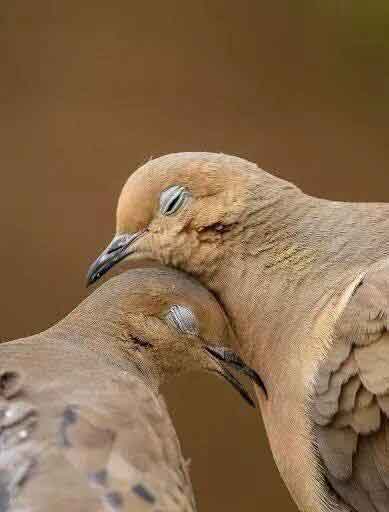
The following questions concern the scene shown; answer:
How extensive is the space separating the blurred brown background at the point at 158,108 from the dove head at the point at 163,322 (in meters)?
1.52

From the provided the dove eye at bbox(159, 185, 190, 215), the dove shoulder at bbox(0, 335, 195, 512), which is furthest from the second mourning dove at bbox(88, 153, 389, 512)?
the dove shoulder at bbox(0, 335, 195, 512)

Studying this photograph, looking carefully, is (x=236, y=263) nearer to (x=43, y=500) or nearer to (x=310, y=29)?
(x=43, y=500)

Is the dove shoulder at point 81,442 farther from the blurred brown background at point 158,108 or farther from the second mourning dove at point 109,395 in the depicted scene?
the blurred brown background at point 158,108

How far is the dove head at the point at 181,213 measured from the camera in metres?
2.10

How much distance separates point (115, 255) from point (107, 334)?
15 centimetres

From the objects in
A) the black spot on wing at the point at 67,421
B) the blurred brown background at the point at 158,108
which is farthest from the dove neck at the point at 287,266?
the blurred brown background at the point at 158,108

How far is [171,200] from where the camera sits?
2.10 m

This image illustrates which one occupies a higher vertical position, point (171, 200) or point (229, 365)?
point (171, 200)

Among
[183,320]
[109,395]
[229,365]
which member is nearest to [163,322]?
[183,320]

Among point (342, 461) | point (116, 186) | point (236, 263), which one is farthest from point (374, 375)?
point (116, 186)

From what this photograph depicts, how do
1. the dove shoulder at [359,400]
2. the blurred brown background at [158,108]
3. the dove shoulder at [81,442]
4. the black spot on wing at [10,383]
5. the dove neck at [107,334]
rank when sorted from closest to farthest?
1. the dove shoulder at [81,442]
2. the black spot on wing at [10,383]
3. the dove shoulder at [359,400]
4. the dove neck at [107,334]
5. the blurred brown background at [158,108]

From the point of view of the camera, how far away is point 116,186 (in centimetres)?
367

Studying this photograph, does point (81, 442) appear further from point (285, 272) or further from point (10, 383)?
point (285, 272)

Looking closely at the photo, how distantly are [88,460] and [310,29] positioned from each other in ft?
8.07
